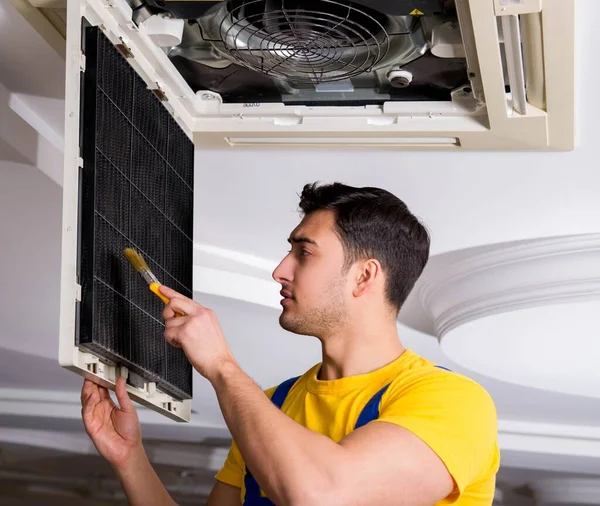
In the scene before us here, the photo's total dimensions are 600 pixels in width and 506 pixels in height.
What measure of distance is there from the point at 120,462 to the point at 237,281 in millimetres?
1804

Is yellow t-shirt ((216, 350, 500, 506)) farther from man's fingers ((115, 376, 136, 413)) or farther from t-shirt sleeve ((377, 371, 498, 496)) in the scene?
man's fingers ((115, 376, 136, 413))

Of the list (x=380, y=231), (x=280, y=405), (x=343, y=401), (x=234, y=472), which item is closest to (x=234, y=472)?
(x=234, y=472)

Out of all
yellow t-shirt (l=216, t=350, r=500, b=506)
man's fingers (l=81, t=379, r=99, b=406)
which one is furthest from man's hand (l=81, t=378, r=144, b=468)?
yellow t-shirt (l=216, t=350, r=500, b=506)

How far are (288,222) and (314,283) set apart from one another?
4.35 ft

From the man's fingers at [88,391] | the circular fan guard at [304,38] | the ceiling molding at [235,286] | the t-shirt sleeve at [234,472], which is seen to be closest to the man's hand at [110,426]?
the man's fingers at [88,391]

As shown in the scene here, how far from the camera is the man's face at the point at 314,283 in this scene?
69.2 inches

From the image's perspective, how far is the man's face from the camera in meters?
1.76

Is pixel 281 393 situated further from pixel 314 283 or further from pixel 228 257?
pixel 228 257

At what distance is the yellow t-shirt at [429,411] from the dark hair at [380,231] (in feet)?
0.62

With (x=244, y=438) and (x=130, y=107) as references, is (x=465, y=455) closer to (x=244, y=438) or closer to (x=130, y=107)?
(x=244, y=438)

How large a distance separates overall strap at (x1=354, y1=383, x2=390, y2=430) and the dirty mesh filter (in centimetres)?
41

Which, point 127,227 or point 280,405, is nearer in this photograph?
point 127,227

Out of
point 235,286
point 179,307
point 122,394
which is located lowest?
point 122,394

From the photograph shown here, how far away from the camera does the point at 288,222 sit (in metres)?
3.09
